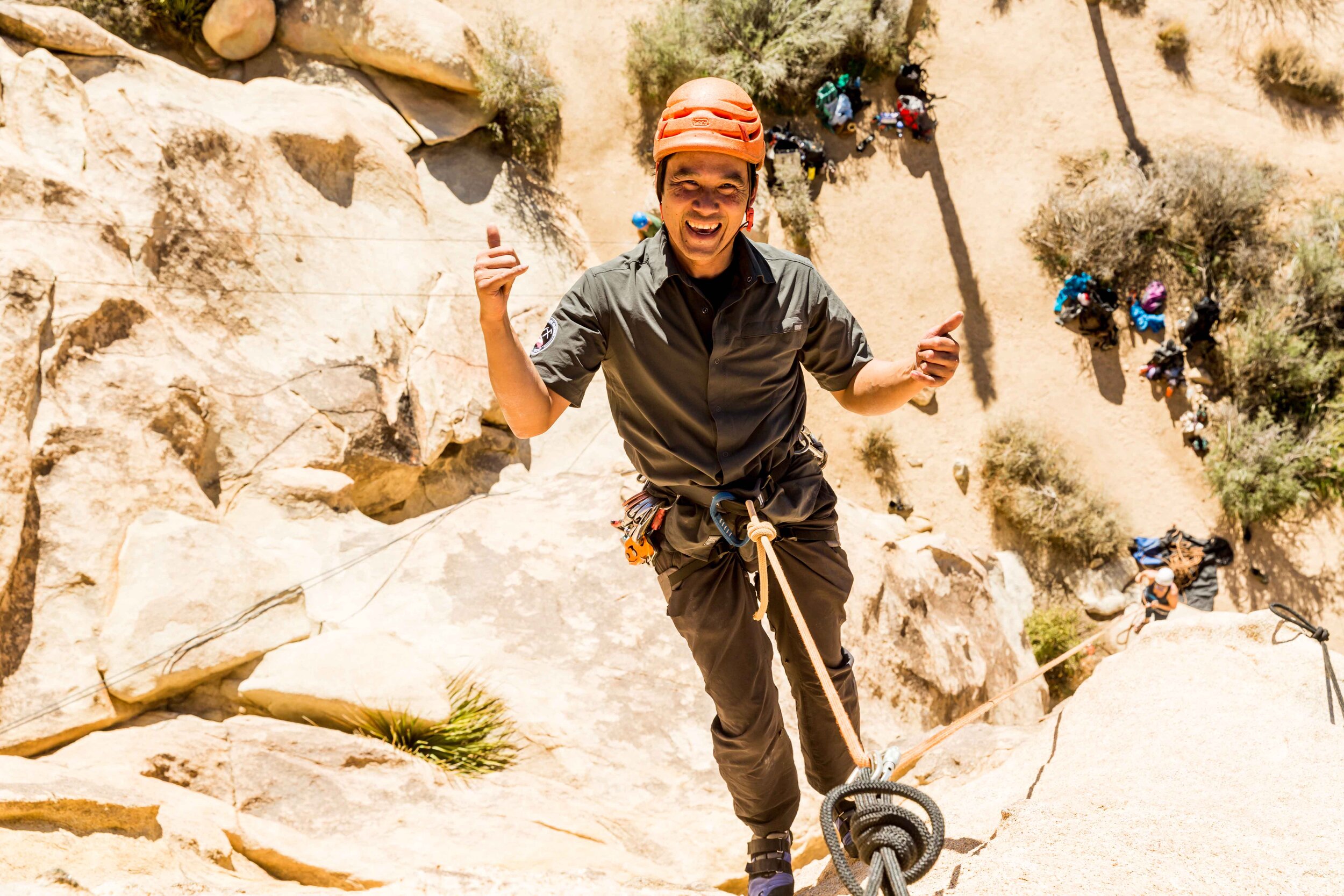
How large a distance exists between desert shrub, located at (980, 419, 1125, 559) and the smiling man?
691cm

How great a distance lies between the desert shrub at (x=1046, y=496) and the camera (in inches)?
375

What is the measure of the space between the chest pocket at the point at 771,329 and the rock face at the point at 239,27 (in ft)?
27.8

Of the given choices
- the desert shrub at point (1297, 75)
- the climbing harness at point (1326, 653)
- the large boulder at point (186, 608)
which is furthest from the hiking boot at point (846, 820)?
the desert shrub at point (1297, 75)

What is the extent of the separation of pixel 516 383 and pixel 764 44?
9560 millimetres

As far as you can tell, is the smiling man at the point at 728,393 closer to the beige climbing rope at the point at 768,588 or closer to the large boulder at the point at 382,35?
the beige climbing rope at the point at 768,588

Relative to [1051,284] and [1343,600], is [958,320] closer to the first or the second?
[1051,284]

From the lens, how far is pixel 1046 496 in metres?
9.53

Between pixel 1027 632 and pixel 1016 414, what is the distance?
2.40m

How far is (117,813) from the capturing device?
339 centimetres

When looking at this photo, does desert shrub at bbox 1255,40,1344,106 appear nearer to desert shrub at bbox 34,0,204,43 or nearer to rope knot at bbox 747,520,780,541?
rope knot at bbox 747,520,780,541

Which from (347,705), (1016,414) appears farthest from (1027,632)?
(347,705)

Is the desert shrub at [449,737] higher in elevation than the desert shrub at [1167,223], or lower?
lower

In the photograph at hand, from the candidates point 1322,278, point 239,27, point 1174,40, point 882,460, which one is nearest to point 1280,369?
point 1322,278

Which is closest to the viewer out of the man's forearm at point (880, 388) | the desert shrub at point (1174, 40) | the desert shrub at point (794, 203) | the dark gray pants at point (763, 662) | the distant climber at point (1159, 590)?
the man's forearm at point (880, 388)
